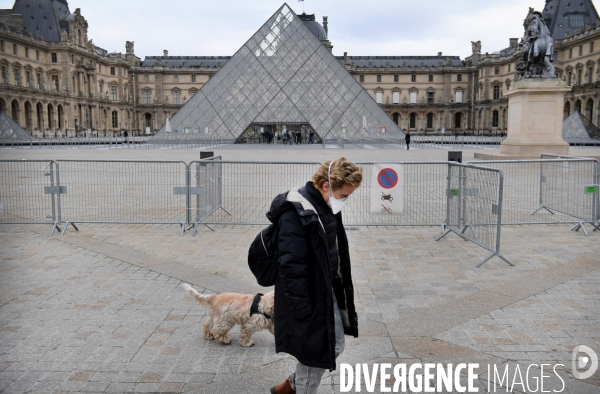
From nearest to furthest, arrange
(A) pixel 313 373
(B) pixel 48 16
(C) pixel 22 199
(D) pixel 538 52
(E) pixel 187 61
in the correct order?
(A) pixel 313 373
(C) pixel 22 199
(D) pixel 538 52
(B) pixel 48 16
(E) pixel 187 61

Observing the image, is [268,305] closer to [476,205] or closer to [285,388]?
[285,388]

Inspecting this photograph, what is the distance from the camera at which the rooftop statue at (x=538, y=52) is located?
17.7 metres

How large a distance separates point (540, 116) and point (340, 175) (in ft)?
57.4

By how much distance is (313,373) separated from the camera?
2.68 meters

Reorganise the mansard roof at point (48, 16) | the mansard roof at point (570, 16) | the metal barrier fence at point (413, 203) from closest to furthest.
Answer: the metal barrier fence at point (413, 203), the mansard roof at point (48, 16), the mansard roof at point (570, 16)

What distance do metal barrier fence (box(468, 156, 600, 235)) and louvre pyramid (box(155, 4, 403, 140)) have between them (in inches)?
1026

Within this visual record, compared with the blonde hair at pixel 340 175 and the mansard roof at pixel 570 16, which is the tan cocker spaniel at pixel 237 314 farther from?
the mansard roof at pixel 570 16

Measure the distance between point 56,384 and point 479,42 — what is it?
85740mm

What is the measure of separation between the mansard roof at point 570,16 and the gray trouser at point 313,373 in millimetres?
68402

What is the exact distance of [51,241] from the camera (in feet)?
23.0

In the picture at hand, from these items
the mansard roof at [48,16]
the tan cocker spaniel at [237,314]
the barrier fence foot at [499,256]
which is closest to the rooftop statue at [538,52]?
the barrier fence foot at [499,256]

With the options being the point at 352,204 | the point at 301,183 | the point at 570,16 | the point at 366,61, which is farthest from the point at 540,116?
the point at 366,61

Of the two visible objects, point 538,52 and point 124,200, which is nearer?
point 124,200

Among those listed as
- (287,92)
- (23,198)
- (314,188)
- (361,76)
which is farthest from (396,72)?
(314,188)
